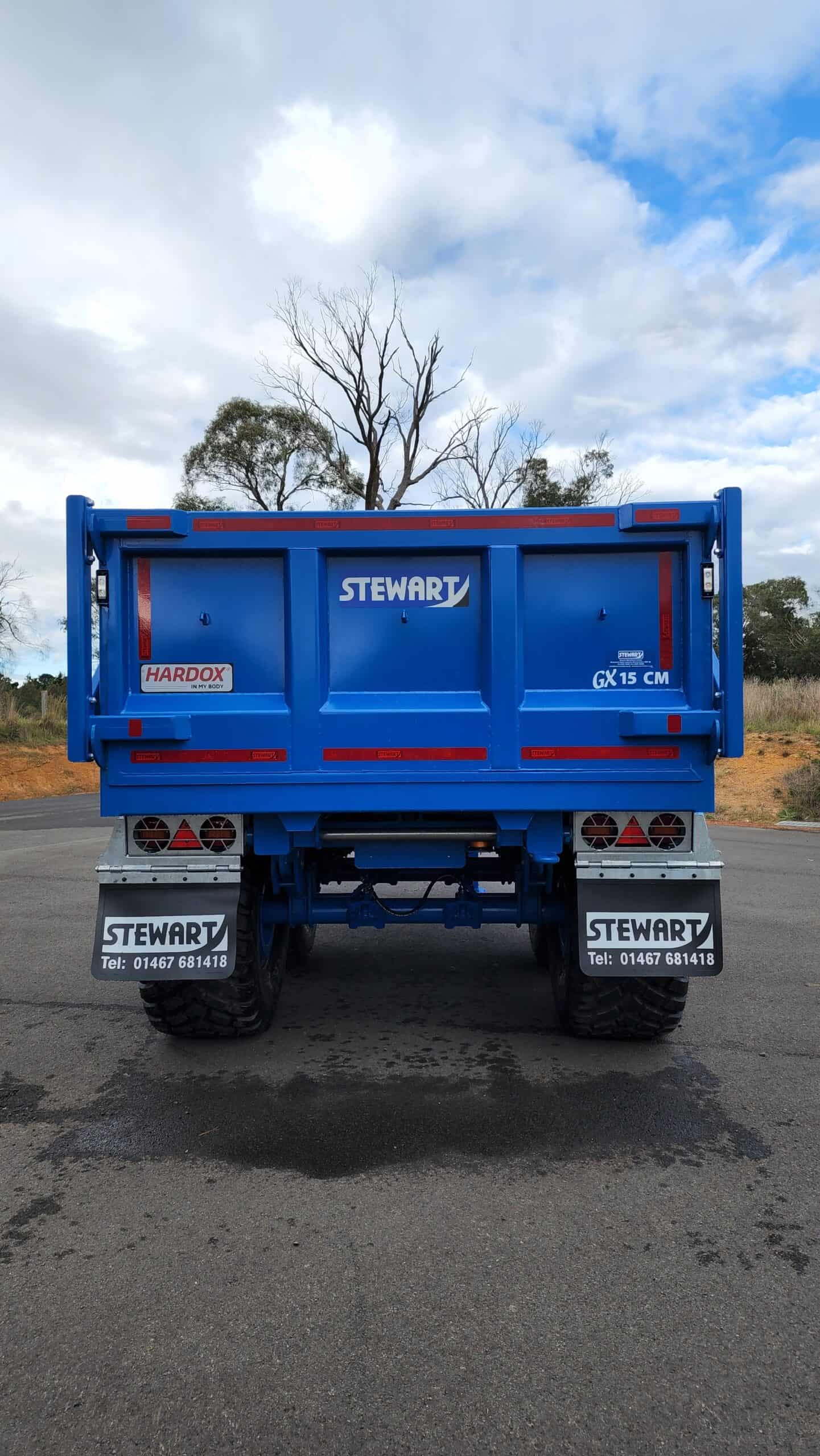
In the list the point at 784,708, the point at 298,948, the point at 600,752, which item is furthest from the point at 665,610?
the point at 784,708

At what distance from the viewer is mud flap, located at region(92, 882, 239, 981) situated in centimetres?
398

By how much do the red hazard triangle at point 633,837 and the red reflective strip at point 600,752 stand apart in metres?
0.30

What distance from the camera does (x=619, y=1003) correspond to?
4.36m

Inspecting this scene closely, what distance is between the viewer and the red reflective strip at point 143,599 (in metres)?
4.03

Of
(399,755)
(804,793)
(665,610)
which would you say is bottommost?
(804,793)

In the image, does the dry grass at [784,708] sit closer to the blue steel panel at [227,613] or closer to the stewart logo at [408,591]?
the stewart logo at [408,591]

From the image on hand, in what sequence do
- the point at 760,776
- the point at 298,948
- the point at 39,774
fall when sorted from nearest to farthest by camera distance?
the point at 298,948, the point at 760,776, the point at 39,774

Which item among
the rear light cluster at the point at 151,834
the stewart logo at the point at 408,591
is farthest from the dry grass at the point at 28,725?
the stewart logo at the point at 408,591

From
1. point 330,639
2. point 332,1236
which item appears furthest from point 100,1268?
point 330,639

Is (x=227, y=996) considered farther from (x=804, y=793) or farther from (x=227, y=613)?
(x=804, y=793)

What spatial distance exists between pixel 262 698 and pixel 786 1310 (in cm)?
290

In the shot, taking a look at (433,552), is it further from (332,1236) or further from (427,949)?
(427,949)

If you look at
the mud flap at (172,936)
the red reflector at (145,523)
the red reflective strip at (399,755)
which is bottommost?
the mud flap at (172,936)

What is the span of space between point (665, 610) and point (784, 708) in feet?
71.4
